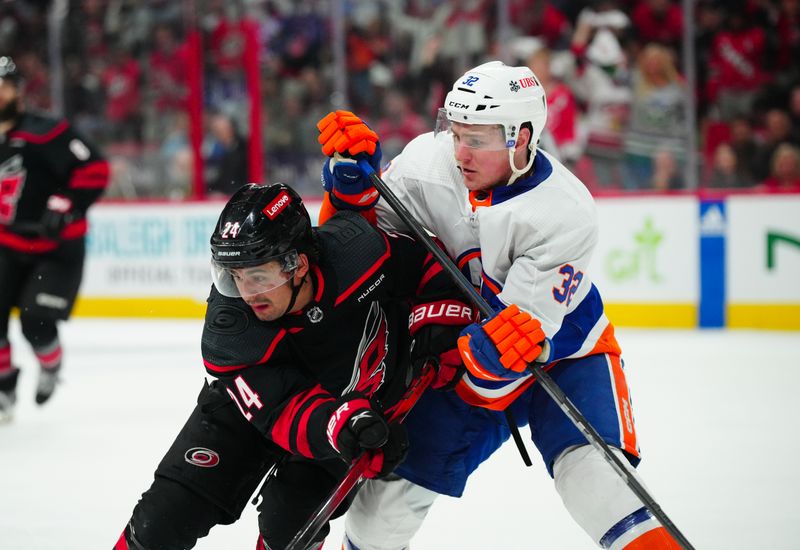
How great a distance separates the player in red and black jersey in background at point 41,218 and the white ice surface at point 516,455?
1.17 ft

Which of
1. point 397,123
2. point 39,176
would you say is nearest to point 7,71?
point 39,176

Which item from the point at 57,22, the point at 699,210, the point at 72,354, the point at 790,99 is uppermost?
the point at 57,22

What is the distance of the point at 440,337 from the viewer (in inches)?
92.0

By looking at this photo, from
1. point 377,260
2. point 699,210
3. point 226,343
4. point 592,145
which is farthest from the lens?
point 592,145

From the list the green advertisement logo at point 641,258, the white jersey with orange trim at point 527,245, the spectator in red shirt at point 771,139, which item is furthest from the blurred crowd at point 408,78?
the white jersey with orange trim at point 527,245

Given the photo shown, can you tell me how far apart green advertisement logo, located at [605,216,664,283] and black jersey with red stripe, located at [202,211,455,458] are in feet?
12.7

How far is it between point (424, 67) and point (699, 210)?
2.03 meters

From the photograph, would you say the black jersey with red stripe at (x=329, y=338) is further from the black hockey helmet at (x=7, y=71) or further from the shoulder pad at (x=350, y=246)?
the black hockey helmet at (x=7, y=71)

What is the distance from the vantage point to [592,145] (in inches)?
262

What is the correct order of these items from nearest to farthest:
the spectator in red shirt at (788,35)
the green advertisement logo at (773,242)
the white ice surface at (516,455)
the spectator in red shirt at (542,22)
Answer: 1. the white ice surface at (516,455)
2. the green advertisement logo at (773,242)
3. the spectator in red shirt at (788,35)
4. the spectator in red shirt at (542,22)

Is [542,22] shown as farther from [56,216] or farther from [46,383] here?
[46,383]

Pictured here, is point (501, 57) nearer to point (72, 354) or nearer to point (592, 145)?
point (592, 145)

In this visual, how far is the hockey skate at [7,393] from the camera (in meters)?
4.50

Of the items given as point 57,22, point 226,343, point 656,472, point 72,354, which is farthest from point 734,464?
point 57,22
